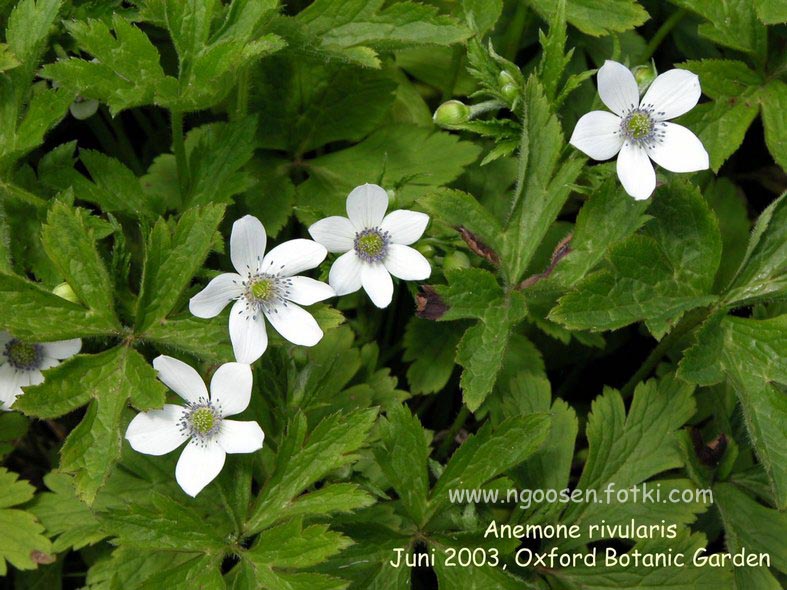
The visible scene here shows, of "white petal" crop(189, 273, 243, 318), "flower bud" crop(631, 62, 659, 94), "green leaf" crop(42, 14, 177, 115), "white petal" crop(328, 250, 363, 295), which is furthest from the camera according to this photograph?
"flower bud" crop(631, 62, 659, 94)

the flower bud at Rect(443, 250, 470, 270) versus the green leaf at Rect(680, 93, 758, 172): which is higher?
the green leaf at Rect(680, 93, 758, 172)

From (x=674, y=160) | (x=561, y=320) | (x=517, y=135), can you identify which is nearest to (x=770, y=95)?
(x=674, y=160)

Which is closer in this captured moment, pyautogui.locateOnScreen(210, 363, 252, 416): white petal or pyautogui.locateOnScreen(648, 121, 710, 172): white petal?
pyautogui.locateOnScreen(210, 363, 252, 416): white petal

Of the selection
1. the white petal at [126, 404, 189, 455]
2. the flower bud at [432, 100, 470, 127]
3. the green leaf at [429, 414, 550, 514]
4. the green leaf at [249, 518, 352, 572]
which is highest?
the flower bud at [432, 100, 470, 127]

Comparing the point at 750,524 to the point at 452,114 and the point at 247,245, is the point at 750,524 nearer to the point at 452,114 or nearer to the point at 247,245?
the point at 452,114

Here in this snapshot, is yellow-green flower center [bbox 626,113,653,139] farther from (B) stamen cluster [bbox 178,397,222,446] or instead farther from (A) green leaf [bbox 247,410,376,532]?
(B) stamen cluster [bbox 178,397,222,446]

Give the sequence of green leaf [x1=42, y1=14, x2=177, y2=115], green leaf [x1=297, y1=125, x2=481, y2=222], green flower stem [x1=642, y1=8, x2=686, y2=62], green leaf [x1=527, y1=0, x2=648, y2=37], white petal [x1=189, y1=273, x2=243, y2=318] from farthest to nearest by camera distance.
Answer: green flower stem [x1=642, y1=8, x2=686, y2=62] < green leaf [x1=297, y1=125, x2=481, y2=222] < green leaf [x1=527, y1=0, x2=648, y2=37] < green leaf [x1=42, y1=14, x2=177, y2=115] < white petal [x1=189, y1=273, x2=243, y2=318]

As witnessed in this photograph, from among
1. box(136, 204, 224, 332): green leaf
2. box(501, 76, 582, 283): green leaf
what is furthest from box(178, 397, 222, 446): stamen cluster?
box(501, 76, 582, 283): green leaf
